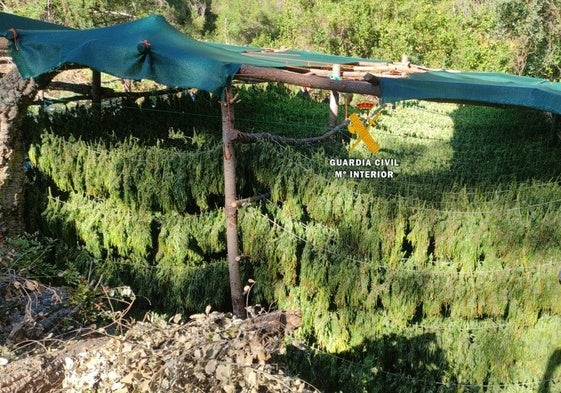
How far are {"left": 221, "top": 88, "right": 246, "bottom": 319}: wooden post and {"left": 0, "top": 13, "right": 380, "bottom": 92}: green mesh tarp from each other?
0.29 metres

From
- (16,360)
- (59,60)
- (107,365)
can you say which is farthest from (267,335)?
(59,60)

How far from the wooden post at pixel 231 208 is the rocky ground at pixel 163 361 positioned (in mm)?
1664

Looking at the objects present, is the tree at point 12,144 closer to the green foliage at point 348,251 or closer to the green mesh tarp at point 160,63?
the green foliage at point 348,251

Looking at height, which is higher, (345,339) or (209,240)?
(209,240)

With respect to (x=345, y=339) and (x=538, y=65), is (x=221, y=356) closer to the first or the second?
(x=345, y=339)

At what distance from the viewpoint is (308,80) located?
12.1 ft

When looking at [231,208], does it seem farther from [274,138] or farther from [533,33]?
[533,33]

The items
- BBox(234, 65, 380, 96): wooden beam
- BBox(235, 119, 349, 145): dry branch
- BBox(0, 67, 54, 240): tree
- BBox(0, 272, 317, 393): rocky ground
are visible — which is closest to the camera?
BBox(0, 272, 317, 393): rocky ground

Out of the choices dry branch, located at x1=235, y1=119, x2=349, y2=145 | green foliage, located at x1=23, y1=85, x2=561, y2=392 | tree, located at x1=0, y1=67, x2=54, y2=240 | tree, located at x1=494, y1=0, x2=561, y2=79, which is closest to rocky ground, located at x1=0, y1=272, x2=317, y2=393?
green foliage, located at x1=23, y1=85, x2=561, y2=392

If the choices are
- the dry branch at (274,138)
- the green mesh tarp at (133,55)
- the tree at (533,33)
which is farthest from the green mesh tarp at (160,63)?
the tree at (533,33)

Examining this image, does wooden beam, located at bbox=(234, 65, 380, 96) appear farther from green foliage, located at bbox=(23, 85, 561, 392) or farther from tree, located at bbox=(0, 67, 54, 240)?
tree, located at bbox=(0, 67, 54, 240)

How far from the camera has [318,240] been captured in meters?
4.06

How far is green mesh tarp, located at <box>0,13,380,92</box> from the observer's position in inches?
140

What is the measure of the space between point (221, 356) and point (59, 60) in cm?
282
